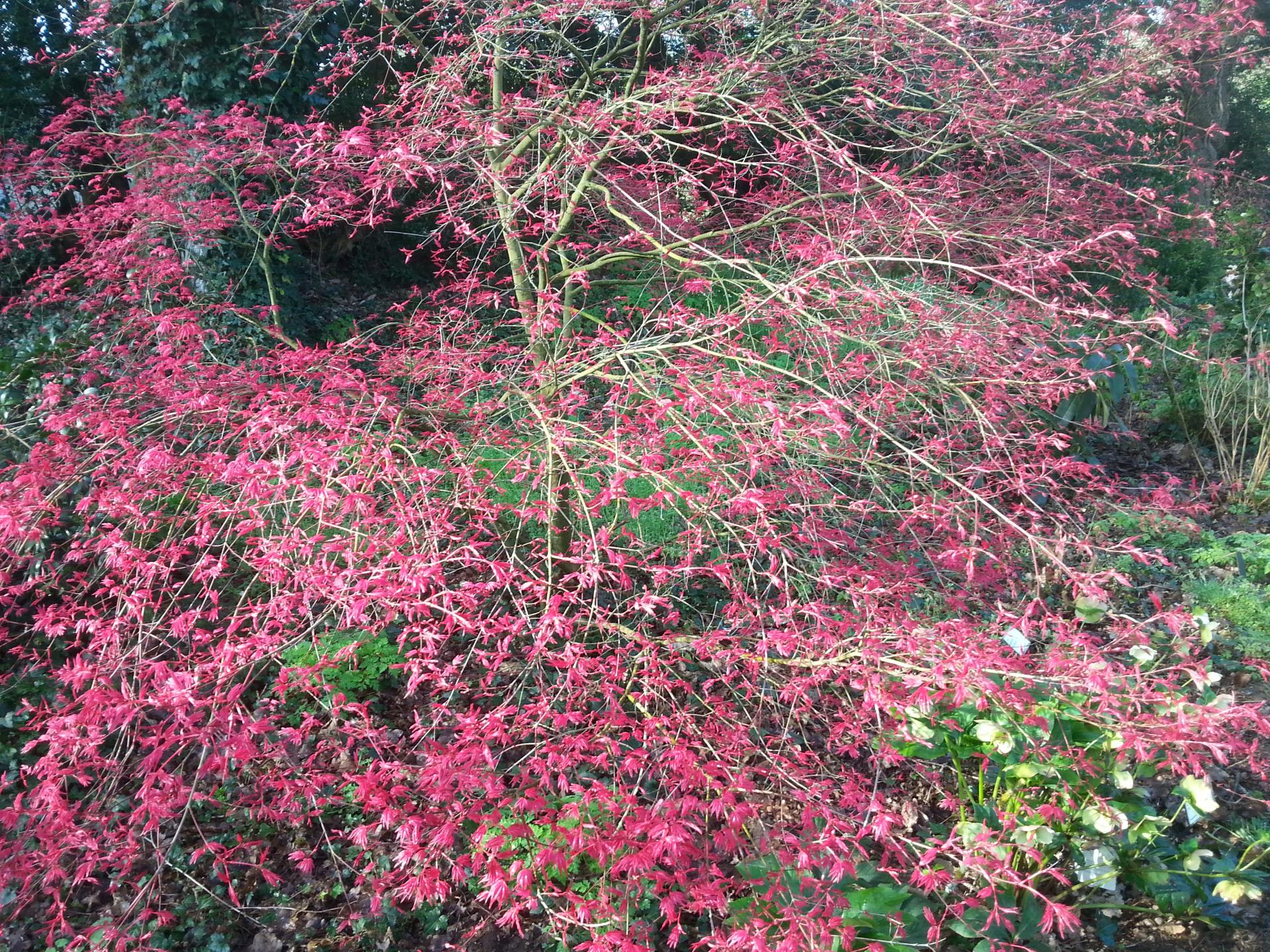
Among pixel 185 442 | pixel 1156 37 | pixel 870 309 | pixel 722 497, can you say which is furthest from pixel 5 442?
pixel 1156 37

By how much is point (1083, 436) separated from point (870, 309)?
340cm

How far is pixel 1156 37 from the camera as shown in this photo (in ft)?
13.9

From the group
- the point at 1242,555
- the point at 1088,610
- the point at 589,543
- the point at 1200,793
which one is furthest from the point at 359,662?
the point at 1242,555

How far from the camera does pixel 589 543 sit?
2.06 meters

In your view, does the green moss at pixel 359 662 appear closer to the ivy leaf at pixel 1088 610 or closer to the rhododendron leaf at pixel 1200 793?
the ivy leaf at pixel 1088 610

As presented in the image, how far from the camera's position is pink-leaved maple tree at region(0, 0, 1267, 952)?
73.0 inches

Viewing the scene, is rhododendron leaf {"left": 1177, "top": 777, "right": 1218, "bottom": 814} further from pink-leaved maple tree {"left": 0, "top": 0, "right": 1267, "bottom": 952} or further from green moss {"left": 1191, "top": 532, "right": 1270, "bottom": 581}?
green moss {"left": 1191, "top": 532, "right": 1270, "bottom": 581}

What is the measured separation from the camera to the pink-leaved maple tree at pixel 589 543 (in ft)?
6.08

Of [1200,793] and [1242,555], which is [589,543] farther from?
[1242,555]

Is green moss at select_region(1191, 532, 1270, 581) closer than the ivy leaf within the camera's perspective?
No

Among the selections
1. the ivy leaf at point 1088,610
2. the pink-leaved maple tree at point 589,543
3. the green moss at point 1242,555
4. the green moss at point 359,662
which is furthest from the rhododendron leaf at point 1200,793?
the green moss at point 1242,555

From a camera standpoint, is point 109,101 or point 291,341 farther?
point 109,101

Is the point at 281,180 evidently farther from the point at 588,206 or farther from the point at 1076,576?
the point at 1076,576

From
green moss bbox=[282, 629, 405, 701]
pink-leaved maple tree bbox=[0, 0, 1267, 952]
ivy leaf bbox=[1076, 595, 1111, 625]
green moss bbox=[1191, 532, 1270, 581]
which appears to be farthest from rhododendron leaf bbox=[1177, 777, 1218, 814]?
green moss bbox=[1191, 532, 1270, 581]
